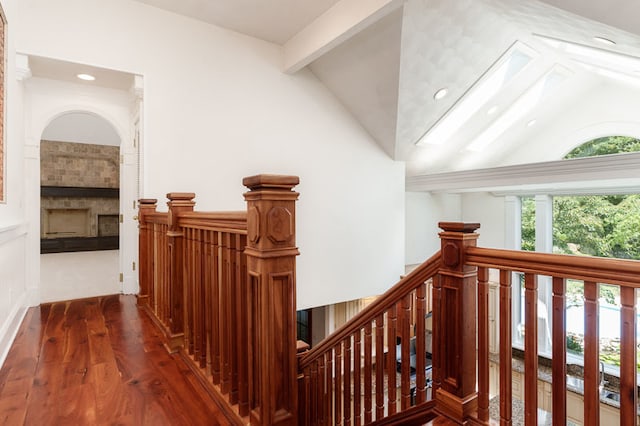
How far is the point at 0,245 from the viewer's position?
81.0 inches

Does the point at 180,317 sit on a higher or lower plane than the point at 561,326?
lower

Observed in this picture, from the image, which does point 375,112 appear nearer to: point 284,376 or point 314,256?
point 314,256

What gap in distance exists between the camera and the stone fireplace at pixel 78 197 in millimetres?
8562

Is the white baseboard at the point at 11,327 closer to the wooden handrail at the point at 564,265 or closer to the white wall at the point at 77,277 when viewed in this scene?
the white wall at the point at 77,277

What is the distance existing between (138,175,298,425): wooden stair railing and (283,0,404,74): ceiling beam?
2438 millimetres

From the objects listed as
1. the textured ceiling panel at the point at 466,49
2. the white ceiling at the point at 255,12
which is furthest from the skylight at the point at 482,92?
the white ceiling at the point at 255,12

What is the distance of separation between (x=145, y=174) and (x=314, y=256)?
232 centimetres

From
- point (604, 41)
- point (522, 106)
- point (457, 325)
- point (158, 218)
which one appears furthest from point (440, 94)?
point (457, 325)

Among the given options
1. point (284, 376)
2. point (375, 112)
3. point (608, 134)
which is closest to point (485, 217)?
point (608, 134)

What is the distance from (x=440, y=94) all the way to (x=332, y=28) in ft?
6.08

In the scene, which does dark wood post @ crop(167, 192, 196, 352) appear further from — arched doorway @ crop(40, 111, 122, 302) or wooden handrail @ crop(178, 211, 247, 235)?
arched doorway @ crop(40, 111, 122, 302)

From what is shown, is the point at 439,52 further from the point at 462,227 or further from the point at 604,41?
the point at 462,227

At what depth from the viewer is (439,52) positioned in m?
4.12

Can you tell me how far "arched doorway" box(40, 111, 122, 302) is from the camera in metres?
8.11
